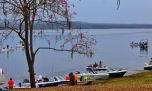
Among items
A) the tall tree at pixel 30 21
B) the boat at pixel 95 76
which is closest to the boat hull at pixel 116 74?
the boat at pixel 95 76

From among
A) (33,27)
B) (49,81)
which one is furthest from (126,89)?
(49,81)

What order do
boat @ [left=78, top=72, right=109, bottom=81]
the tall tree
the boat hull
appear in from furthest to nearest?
the boat hull, boat @ [left=78, top=72, right=109, bottom=81], the tall tree

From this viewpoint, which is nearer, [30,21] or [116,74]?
[30,21]

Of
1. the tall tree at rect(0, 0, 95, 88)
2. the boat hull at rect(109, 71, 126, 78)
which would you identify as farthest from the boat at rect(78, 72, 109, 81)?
the tall tree at rect(0, 0, 95, 88)

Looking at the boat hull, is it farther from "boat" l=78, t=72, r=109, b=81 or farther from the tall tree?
the tall tree

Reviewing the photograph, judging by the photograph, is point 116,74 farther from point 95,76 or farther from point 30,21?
point 30,21

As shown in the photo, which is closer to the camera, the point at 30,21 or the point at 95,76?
the point at 30,21

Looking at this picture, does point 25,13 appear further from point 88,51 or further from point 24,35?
point 88,51

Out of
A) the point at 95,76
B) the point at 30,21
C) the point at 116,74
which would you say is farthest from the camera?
the point at 116,74

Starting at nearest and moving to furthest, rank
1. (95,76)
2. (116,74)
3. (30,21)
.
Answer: (30,21)
(95,76)
(116,74)

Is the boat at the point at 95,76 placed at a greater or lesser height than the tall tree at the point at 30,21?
lesser

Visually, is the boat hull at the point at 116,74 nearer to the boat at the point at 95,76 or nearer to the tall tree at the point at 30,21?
the boat at the point at 95,76

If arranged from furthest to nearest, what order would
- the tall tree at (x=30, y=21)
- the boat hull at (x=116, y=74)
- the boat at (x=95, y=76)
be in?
1. the boat hull at (x=116, y=74)
2. the boat at (x=95, y=76)
3. the tall tree at (x=30, y=21)

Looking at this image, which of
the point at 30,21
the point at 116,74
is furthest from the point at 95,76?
the point at 30,21
